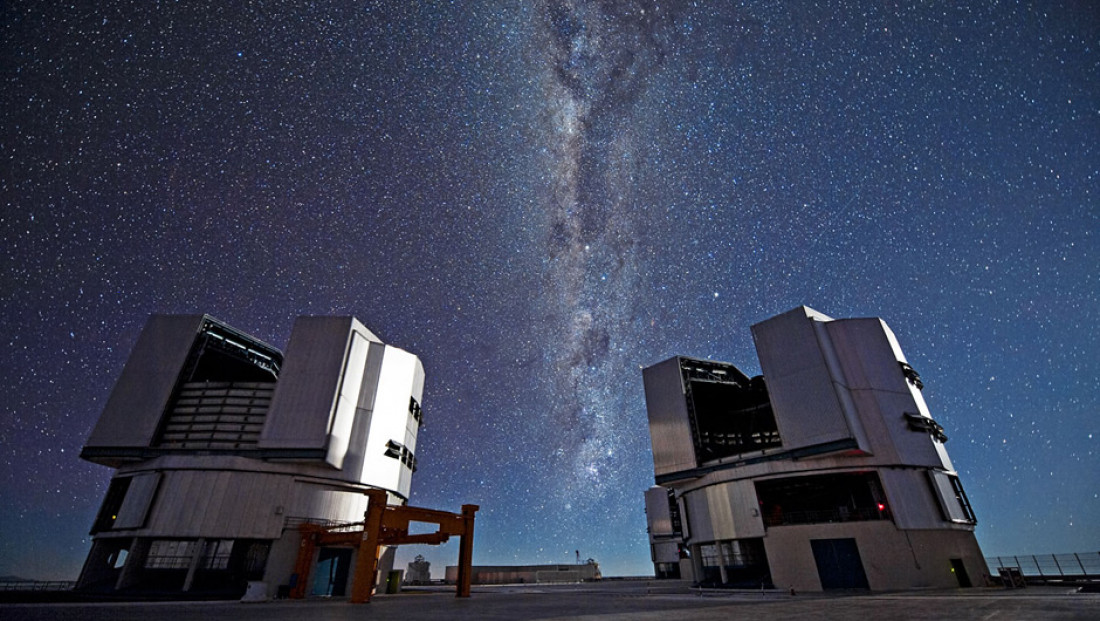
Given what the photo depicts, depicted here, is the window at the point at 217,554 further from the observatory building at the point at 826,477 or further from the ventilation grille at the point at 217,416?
the observatory building at the point at 826,477

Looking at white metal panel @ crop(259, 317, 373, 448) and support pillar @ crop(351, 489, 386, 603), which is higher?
white metal panel @ crop(259, 317, 373, 448)

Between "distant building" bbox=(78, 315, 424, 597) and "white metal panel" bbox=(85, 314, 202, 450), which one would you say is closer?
"distant building" bbox=(78, 315, 424, 597)

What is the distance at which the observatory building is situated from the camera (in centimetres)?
3072

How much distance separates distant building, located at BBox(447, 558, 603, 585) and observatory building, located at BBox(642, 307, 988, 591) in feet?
157

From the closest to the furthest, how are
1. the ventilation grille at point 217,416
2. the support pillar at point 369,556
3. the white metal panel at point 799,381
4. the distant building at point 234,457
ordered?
the support pillar at point 369,556 < the distant building at point 234,457 < the white metal panel at point 799,381 < the ventilation grille at point 217,416

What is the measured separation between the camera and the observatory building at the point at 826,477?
3072 centimetres

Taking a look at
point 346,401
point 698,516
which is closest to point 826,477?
point 698,516

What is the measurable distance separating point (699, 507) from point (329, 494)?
2976 cm

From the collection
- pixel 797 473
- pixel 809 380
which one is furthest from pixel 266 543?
pixel 809 380

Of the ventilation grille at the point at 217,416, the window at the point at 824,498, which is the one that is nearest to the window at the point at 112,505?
the ventilation grille at the point at 217,416

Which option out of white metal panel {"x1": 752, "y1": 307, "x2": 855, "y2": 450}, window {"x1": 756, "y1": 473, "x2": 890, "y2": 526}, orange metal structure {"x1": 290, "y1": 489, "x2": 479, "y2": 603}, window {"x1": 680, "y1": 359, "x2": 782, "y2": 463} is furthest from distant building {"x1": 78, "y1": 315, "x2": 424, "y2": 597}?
white metal panel {"x1": 752, "y1": 307, "x2": 855, "y2": 450}

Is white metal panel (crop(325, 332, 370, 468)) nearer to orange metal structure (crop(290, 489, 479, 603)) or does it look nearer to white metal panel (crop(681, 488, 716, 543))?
orange metal structure (crop(290, 489, 479, 603))

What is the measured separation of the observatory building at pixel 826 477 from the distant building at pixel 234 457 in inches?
1004

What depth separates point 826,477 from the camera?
34.9 m
